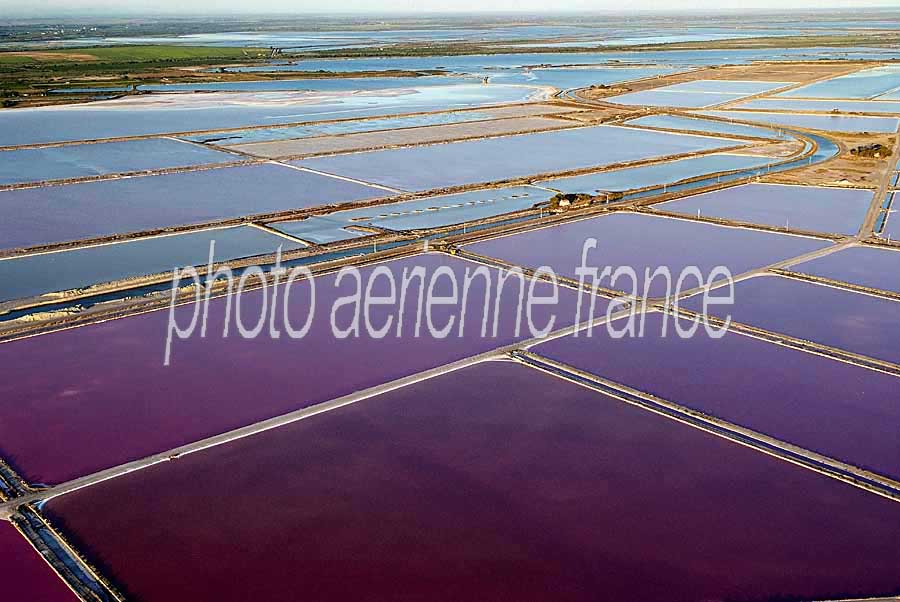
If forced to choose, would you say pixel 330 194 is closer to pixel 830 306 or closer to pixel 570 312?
pixel 570 312

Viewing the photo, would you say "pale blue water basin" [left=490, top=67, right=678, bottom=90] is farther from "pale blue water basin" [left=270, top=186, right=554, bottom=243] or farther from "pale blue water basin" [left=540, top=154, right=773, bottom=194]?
"pale blue water basin" [left=270, top=186, right=554, bottom=243]

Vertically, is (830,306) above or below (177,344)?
above

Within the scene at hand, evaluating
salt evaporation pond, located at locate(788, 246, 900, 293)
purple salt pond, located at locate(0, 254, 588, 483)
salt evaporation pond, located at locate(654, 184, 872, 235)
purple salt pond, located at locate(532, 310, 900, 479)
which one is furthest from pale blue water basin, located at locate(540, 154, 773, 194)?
purple salt pond, located at locate(532, 310, 900, 479)

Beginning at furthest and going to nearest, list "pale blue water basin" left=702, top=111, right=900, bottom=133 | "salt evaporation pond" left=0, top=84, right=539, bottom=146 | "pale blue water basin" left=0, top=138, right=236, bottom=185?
"salt evaporation pond" left=0, top=84, right=539, bottom=146, "pale blue water basin" left=702, top=111, right=900, bottom=133, "pale blue water basin" left=0, top=138, right=236, bottom=185

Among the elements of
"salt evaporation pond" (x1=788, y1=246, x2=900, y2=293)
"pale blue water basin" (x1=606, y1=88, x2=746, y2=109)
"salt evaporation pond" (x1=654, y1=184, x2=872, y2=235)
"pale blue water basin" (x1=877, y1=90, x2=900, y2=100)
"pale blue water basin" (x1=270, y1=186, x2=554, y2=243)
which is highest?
"pale blue water basin" (x1=877, y1=90, x2=900, y2=100)

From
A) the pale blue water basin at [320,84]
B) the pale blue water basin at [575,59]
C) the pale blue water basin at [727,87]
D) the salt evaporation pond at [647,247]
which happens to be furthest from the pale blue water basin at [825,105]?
the pale blue water basin at [575,59]

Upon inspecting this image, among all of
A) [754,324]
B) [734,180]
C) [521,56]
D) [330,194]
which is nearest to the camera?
[754,324]

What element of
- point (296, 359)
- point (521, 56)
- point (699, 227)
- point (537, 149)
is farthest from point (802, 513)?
point (521, 56)
